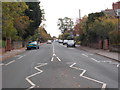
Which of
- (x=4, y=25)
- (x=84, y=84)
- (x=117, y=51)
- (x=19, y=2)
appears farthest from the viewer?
(x=117, y=51)

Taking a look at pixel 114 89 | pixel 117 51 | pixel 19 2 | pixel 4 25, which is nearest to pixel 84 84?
pixel 114 89

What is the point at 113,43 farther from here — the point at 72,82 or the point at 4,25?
the point at 72,82

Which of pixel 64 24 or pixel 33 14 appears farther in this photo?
pixel 64 24

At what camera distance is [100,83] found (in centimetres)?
867

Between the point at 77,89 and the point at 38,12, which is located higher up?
the point at 38,12

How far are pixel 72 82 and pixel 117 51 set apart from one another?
1916cm

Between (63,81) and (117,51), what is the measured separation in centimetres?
1912

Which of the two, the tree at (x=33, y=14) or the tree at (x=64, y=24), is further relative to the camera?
the tree at (x=64, y=24)

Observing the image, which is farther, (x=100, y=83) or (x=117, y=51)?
(x=117, y=51)

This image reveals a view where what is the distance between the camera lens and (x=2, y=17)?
65.2 ft

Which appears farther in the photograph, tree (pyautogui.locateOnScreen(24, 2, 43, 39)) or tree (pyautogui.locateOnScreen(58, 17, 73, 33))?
tree (pyautogui.locateOnScreen(58, 17, 73, 33))

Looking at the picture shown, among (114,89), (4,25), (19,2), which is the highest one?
(19,2)

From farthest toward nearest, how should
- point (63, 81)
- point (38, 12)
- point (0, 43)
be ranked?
point (38, 12)
point (0, 43)
point (63, 81)

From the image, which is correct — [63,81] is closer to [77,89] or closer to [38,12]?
[77,89]
